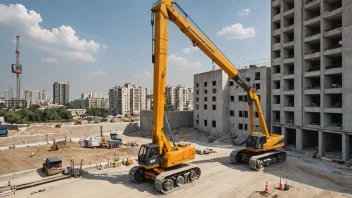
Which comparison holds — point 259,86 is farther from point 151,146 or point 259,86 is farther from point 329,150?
point 151,146

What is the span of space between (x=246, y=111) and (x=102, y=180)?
28.4m

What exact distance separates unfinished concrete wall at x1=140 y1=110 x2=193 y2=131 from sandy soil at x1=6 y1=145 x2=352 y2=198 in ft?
93.9

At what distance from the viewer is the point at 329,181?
1838cm

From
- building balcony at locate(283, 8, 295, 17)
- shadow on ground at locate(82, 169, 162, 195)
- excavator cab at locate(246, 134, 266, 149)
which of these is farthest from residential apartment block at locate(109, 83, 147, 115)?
excavator cab at locate(246, 134, 266, 149)

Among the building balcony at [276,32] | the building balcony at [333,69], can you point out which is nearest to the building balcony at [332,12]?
the building balcony at [333,69]

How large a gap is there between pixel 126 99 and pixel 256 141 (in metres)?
106

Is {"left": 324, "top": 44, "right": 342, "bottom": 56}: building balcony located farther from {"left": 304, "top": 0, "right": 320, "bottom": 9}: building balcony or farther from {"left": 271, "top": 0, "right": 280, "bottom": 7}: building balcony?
{"left": 271, "top": 0, "right": 280, "bottom": 7}: building balcony

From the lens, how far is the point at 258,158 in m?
21.3

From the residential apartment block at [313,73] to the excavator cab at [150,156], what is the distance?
2221 centimetres

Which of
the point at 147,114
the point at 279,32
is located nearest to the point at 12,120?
the point at 147,114

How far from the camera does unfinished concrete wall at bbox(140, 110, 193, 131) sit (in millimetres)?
51181

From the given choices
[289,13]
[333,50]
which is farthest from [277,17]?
[333,50]

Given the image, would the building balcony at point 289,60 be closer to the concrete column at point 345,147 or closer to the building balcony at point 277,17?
the building balcony at point 277,17

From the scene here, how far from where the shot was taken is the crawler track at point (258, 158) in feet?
68.6
